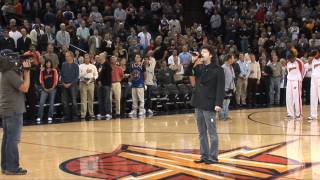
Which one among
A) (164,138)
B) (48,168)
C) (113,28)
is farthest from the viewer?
(113,28)

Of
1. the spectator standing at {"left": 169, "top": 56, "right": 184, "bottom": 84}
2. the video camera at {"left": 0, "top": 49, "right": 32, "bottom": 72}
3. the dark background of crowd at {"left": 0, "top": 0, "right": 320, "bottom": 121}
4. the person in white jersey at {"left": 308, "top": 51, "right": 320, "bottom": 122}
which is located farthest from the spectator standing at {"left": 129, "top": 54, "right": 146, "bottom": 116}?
the video camera at {"left": 0, "top": 49, "right": 32, "bottom": 72}

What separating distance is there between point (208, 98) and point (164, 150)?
180cm

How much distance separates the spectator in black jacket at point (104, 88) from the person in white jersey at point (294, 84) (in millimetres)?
4903

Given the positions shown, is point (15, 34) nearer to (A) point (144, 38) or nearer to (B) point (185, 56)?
(A) point (144, 38)

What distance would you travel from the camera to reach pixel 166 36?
917 inches

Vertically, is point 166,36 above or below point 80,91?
above

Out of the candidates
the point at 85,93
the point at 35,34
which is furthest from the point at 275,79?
the point at 35,34

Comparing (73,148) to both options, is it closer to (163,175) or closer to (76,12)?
(163,175)

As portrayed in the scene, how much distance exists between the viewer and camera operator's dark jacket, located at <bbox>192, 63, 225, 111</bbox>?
9398 millimetres

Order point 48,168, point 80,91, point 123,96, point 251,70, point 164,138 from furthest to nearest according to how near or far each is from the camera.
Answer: point 251,70
point 123,96
point 80,91
point 164,138
point 48,168

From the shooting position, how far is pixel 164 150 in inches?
425

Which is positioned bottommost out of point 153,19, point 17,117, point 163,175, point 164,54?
point 163,175

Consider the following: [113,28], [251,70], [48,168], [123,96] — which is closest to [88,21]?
[113,28]

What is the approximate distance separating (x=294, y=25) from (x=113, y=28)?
8.50 m
